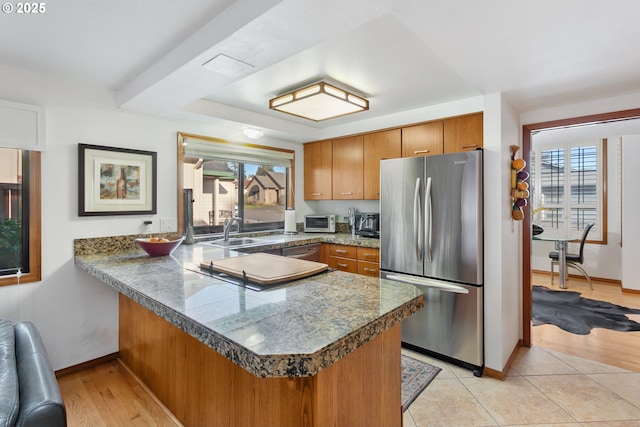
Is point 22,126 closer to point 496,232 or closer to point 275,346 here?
point 275,346

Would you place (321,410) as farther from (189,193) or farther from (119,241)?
(189,193)

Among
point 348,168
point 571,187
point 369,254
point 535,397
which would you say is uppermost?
point 348,168

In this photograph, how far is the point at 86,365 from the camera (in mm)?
2510

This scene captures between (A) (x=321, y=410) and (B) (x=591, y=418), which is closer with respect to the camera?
(A) (x=321, y=410)

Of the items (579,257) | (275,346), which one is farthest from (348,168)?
(579,257)

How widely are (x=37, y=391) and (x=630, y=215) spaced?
6.39 meters

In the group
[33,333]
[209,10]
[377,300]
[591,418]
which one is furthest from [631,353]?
[33,333]

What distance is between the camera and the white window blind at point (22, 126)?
6.91 feet

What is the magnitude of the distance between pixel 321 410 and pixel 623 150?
5847 mm

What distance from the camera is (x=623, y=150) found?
15.1 ft

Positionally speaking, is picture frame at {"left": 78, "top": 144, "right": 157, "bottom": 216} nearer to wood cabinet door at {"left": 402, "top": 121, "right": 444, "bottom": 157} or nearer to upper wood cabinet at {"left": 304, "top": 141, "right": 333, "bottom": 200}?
upper wood cabinet at {"left": 304, "top": 141, "right": 333, "bottom": 200}

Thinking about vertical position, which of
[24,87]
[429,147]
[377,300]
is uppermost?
[24,87]

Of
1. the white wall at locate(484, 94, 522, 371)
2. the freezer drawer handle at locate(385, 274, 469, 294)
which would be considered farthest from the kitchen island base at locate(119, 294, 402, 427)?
the white wall at locate(484, 94, 522, 371)

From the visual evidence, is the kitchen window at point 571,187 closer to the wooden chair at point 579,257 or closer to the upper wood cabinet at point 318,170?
the wooden chair at point 579,257
